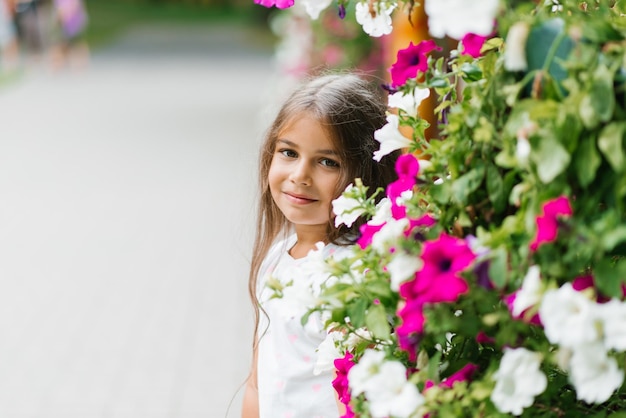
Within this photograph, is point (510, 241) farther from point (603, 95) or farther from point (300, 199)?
point (300, 199)

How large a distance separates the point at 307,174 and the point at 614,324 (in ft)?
3.90

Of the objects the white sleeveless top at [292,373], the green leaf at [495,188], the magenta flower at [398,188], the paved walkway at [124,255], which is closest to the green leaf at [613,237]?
the green leaf at [495,188]

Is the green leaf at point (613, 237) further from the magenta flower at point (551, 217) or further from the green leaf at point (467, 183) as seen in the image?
the green leaf at point (467, 183)

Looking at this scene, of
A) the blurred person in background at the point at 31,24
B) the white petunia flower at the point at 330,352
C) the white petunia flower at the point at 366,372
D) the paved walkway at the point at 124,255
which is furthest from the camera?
the blurred person in background at the point at 31,24

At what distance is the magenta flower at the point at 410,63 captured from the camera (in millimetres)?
2014

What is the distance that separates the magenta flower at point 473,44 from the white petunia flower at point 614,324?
2.29 feet

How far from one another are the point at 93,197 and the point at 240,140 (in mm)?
3308

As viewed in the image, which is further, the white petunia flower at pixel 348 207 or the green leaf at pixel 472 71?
the white petunia flower at pixel 348 207

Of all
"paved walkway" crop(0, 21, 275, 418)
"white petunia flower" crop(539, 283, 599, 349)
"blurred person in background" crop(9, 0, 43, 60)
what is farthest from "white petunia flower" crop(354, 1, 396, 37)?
"blurred person in background" crop(9, 0, 43, 60)

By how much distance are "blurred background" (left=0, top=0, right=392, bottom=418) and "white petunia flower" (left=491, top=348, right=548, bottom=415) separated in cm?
121

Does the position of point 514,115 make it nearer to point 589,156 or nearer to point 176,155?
point 589,156

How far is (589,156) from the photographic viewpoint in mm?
1479

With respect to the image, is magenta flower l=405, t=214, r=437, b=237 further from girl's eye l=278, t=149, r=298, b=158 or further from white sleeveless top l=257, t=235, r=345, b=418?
girl's eye l=278, t=149, r=298, b=158

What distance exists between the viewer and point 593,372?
145 cm
